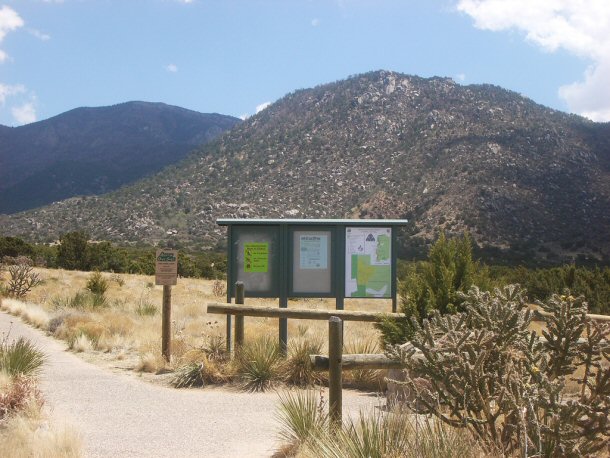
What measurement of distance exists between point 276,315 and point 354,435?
4.66 metres

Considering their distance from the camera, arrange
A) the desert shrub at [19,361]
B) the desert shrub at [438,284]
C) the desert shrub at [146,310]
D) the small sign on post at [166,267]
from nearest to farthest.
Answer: the desert shrub at [19,361]
the desert shrub at [438,284]
the small sign on post at [166,267]
the desert shrub at [146,310]

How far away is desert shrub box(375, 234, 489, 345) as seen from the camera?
7.70 m

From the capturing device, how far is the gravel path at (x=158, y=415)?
5609mm

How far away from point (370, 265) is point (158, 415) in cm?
419

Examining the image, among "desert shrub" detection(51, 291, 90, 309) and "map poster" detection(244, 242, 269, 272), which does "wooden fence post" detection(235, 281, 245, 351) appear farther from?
"desert shrub" detection(51, 291, 90, 309)

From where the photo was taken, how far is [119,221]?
228ft

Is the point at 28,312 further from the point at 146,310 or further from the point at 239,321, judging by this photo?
the point at 239,321

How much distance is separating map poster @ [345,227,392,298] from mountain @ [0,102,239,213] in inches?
5212

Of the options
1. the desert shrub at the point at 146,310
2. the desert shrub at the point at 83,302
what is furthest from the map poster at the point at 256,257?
the desert shrub at the point at 83,302

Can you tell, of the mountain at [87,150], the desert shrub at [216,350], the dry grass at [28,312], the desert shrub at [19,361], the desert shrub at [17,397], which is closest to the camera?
the desert shrub at [17,397]

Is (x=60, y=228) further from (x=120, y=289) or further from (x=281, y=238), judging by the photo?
(x=281, y=238)

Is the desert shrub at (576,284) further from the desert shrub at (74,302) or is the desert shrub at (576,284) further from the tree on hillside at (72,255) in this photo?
the tree on hillside at (72,255)

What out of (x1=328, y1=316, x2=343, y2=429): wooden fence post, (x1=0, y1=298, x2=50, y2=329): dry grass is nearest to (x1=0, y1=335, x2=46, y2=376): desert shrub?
(x1=328, y1=316, x2=343, y2=429): wooden fence post

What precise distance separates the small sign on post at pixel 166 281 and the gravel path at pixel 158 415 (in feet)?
2.83
